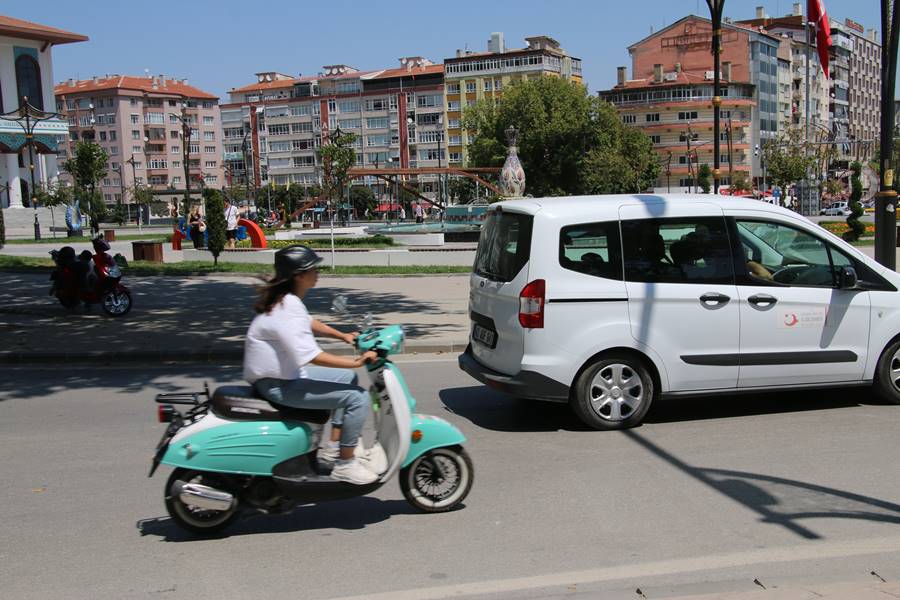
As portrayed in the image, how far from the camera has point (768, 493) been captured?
18.4 feet

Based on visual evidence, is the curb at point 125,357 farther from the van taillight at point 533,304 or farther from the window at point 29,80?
the window at point 29,80

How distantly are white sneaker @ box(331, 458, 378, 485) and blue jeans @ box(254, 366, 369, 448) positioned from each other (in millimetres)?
109

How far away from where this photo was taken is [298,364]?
479 centimetres

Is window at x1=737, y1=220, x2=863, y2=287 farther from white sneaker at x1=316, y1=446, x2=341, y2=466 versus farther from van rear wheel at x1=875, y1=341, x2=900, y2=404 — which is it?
white sneaker at x1=316, y1=446, x2=341, y2=466

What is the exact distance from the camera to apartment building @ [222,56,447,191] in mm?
124312

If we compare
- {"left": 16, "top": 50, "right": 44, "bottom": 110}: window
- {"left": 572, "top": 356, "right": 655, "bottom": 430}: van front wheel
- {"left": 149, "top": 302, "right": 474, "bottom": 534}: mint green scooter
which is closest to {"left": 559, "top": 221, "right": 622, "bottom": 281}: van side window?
{"left": 572, "top": 356, "right": 655, "bottom": 430}: van front wheel

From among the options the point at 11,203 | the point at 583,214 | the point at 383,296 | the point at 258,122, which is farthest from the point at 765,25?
the point at 583,214

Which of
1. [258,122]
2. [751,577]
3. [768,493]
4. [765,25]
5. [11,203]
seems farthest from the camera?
[258,122]

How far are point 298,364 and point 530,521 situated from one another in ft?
5.51

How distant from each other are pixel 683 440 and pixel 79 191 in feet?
182

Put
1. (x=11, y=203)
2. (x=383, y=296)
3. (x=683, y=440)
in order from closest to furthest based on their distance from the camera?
(x=683, y=440), (x=383, y=296), (x=11, y=203)

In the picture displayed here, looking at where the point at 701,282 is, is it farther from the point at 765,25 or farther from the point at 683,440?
the point at 765,25

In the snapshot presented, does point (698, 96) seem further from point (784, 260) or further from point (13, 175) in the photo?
point (784, 260)

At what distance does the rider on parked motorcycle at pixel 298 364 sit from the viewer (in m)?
4.82
